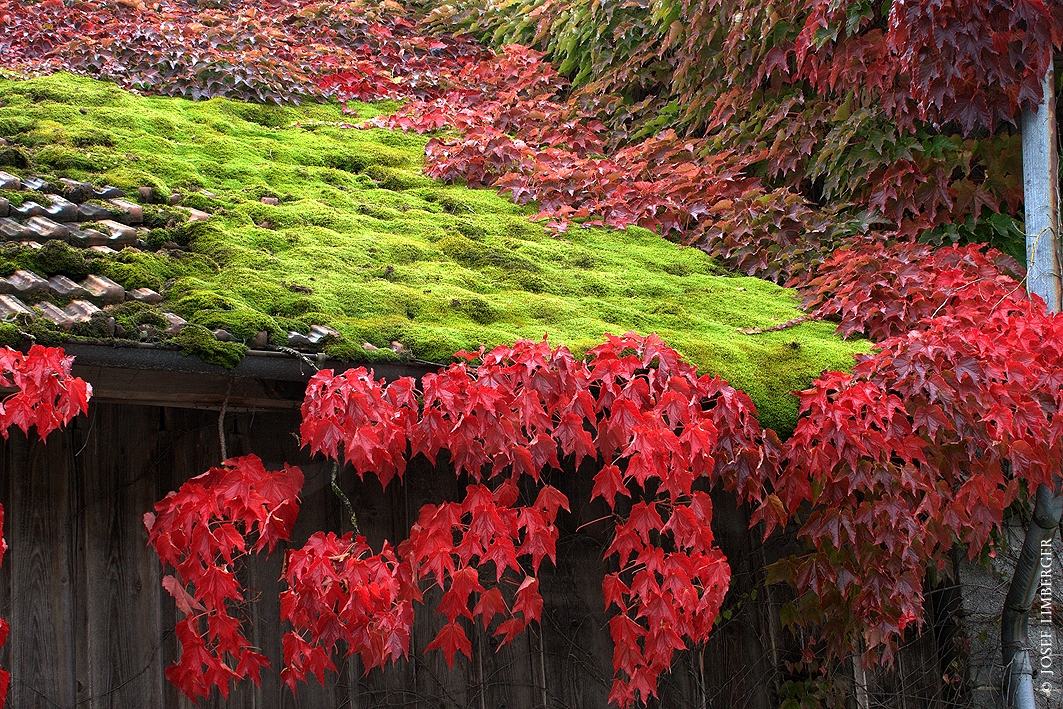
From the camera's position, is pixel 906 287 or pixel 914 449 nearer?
pixel 914 449

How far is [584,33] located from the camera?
6492 mm

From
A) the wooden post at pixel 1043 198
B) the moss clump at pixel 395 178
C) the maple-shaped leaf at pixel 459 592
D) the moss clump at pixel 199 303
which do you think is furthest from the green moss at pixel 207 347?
the wooden post at pixel 1043 198

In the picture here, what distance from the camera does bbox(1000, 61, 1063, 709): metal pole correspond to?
366 centimetres

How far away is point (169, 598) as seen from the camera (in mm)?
2883

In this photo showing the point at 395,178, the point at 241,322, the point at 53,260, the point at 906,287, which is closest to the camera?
the point at 241,322

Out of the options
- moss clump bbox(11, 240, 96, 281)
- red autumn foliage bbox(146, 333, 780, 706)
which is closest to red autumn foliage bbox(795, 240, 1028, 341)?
red autumn foliage bbox(146, 333, 780, 706)

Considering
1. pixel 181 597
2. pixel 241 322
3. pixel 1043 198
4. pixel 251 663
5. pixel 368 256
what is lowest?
pixel 251 663

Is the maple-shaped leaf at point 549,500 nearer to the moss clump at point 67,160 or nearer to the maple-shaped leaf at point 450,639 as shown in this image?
the maple-shaped leaf at point 450,639

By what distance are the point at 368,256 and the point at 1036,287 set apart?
10.4ft

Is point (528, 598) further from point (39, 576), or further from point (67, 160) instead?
point (67, 160)

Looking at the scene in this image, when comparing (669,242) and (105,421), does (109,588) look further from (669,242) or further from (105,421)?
(669,242)

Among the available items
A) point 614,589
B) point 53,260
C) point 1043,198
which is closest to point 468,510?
point 614,589

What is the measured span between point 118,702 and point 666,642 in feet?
5.84

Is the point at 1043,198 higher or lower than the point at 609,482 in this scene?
higher
